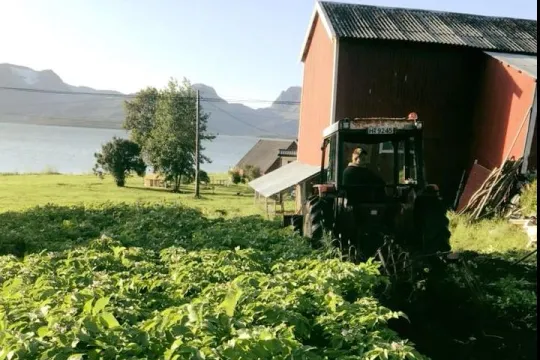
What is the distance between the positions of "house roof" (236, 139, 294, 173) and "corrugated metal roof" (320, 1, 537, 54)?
133 ft

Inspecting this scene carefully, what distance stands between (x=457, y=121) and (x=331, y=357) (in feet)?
58.7

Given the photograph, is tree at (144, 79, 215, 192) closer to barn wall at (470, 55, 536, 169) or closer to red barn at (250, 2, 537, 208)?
red barn at (250, 2, 537, 208)

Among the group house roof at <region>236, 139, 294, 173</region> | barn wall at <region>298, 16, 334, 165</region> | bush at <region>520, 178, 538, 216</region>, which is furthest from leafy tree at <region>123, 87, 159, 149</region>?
bush at <region>520, 178, 538, 216</region>

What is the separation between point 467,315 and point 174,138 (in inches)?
1706

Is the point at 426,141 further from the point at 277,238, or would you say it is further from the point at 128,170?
the point at 128,170

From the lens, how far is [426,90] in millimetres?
19109

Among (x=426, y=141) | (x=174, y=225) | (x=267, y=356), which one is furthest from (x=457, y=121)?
(x=267, y=356)

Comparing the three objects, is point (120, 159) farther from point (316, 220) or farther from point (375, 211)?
point (375, 211)

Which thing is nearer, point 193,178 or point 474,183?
point 474,183

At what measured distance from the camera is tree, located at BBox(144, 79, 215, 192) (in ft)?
156

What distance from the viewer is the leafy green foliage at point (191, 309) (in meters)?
2.79

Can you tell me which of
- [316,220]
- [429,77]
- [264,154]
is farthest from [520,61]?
[264,154]

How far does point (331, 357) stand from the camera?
3.12 meters

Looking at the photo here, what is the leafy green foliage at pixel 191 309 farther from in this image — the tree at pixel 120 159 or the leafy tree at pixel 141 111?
the leafy tree at pixel 141 111
